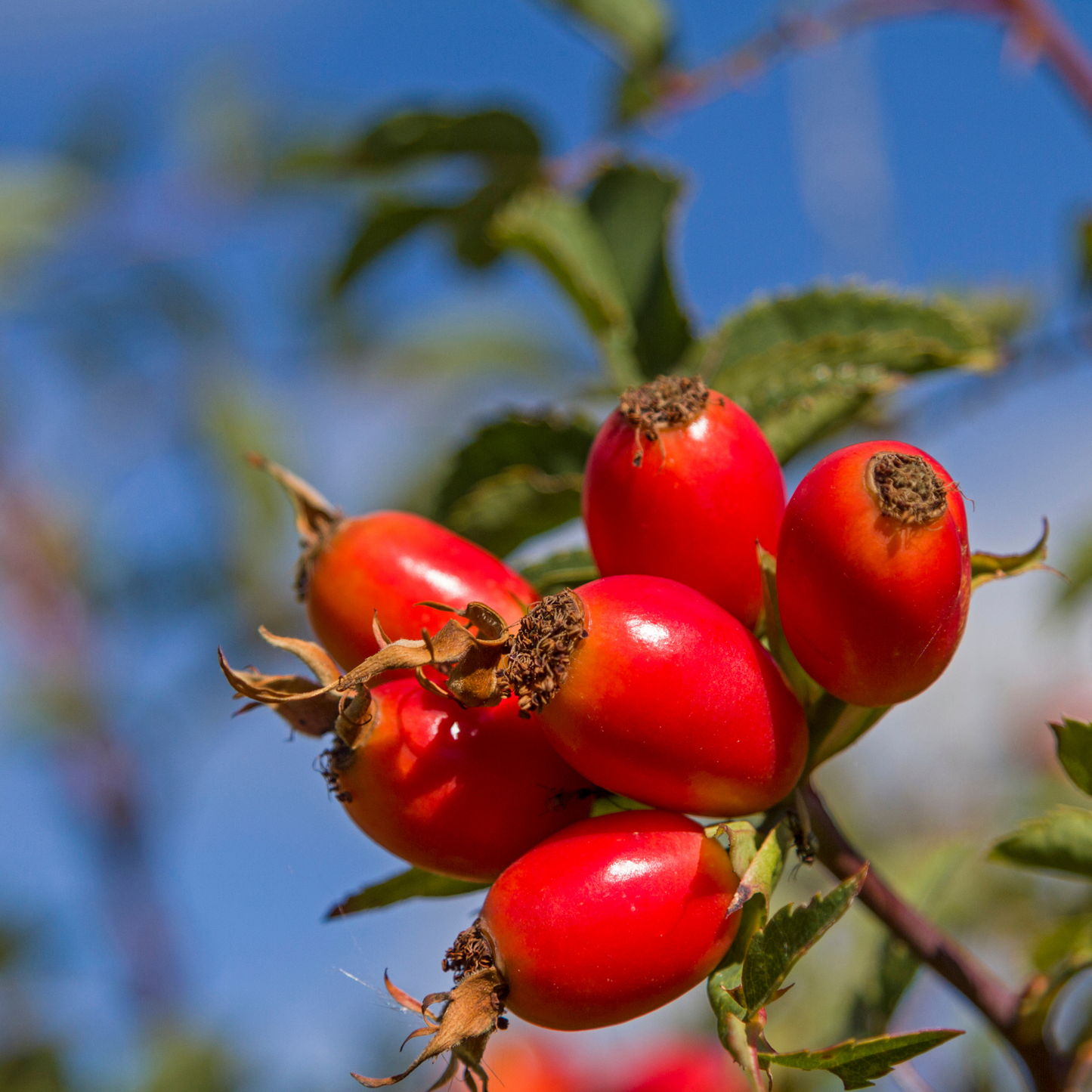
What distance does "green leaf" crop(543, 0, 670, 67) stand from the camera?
2.09 metres

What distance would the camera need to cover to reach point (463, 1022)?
1029mm

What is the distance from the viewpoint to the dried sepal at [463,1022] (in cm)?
102

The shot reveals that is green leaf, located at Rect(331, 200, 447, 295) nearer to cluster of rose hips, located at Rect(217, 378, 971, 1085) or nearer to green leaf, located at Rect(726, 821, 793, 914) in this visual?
cluster of rose hips, located at Rect(217, 378, 971, 1085)

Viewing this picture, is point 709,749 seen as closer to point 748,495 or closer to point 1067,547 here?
point 748,495

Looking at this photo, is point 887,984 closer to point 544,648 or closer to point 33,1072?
point 544,648

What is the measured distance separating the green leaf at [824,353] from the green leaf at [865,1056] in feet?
2.44

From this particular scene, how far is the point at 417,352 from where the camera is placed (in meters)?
4.68

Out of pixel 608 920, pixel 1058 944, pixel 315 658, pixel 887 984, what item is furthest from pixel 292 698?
pixel 1058 944

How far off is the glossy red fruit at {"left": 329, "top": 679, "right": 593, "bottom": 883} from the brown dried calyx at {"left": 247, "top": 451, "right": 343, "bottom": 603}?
0.85 feet

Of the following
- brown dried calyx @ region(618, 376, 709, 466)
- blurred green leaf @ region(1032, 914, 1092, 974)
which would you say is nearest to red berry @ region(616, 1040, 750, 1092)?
blurred green leaf @ region(1032, 914, 1092, 974)

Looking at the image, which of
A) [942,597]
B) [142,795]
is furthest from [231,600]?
[942,597]

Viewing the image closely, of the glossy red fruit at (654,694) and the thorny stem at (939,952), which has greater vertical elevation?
the glossy red fruit at (654,694)

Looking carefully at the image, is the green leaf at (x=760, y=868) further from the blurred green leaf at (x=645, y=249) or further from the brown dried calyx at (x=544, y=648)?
the blurred green leaf at (x=645, y=249)

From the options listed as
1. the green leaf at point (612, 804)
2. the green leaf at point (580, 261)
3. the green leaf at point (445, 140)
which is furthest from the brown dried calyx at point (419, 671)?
the green leaf at point (445, 140)
